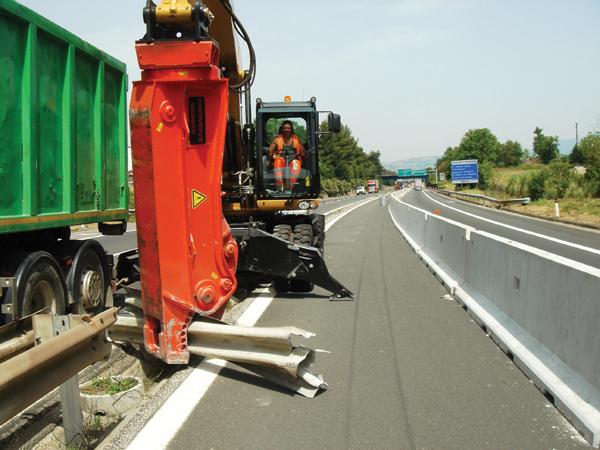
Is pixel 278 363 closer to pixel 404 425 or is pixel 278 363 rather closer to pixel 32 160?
pixel 404 425

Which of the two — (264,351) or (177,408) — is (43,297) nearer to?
(177,408)

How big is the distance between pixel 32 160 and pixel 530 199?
4746cm

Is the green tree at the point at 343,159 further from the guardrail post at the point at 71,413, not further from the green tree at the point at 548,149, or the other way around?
the guardrail post at the point at 71,413

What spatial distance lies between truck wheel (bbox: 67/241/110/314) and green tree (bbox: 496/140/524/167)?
577 feet

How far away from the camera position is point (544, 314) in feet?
18.9

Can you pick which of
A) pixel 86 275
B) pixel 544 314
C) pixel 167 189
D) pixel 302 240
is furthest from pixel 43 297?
pixel 302 240

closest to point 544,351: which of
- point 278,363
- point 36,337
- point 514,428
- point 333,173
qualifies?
point 514,428

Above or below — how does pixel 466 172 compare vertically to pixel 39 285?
above

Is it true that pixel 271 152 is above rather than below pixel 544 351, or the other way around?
above

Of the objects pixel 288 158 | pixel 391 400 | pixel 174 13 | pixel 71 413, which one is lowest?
pixel 391 400

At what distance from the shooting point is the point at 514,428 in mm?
4488

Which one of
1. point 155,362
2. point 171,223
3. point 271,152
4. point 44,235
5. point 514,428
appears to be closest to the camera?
point 514,428

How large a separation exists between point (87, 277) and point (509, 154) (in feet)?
610

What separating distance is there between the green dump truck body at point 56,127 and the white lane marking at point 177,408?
203 cm
